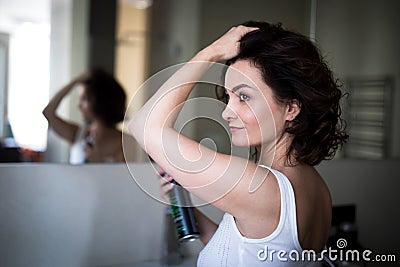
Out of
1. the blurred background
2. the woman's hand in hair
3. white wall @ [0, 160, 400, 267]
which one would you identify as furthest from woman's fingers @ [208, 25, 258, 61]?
white wall @ [0, 160, 400, 267]

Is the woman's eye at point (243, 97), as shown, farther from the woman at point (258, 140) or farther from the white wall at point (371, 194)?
the white wall at point (371, 194)

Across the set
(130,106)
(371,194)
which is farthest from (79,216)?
(371,194)

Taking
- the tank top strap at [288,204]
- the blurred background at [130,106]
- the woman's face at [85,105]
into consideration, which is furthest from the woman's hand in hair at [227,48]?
the woman's face at [85,105]

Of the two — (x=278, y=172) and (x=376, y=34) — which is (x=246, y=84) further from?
(x=376, y=34)

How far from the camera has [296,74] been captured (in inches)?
28.6

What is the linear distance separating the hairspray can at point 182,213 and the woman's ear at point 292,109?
10.9 inches

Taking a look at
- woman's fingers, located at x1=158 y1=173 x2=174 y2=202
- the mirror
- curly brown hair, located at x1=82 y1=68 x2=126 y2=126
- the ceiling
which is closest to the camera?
woman's fingers, located at x1=158 y1=173 x2=174 y2=202

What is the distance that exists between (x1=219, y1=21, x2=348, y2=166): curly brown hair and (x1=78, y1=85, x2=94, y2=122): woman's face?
2.97 ft

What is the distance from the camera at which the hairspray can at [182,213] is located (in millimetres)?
898

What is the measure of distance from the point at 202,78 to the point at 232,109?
0.26 ft

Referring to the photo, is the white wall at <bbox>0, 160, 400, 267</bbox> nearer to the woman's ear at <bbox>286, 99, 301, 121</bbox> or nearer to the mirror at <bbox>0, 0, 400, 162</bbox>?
the mirror at <bbox>0, 0, 400, 162</bbox>

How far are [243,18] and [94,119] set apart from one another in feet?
2.12

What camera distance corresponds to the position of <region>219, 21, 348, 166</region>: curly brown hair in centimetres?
73

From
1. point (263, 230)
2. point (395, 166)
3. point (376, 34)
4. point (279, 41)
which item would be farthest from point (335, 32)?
point (263, 230)
